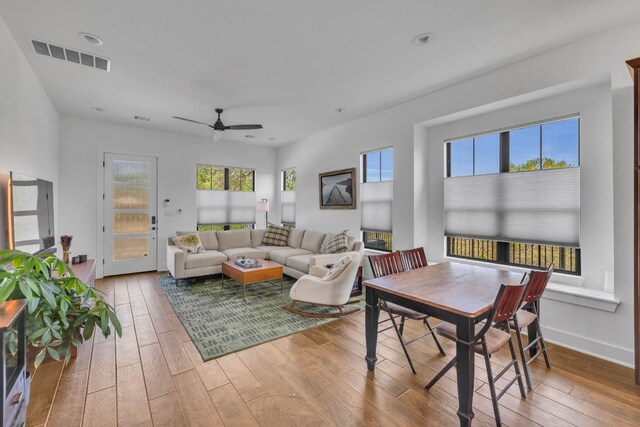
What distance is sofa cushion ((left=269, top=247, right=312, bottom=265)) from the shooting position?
5.21m

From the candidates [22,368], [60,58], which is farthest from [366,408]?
[60,58]

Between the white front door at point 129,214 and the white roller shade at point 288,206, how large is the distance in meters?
2.87

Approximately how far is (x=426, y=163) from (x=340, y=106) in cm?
159

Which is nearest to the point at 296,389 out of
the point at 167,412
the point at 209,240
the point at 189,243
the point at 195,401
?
the point at 195,401

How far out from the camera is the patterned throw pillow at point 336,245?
4.78 metres

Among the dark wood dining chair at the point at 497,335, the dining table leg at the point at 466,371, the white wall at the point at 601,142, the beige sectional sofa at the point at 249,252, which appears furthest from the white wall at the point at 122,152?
the dining table leg at the point at 466,371

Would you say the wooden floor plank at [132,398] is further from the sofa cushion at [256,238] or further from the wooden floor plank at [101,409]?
the sofa cushion at [256,238]

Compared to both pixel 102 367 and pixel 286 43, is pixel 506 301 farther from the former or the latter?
pixel 102 367

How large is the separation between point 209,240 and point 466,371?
16.8ft

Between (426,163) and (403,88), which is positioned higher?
(403,88)

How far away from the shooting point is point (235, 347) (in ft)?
9.05

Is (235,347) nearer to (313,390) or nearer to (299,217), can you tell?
(313,390)

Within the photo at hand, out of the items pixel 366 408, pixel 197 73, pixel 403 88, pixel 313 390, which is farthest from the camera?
pixel 403 88

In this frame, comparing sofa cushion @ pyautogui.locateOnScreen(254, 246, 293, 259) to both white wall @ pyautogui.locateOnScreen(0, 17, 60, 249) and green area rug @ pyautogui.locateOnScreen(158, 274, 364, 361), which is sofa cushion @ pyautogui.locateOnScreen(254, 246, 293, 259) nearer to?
green area rug @ pyautogui.locateOnScreen(158, 274, 364, 361)
